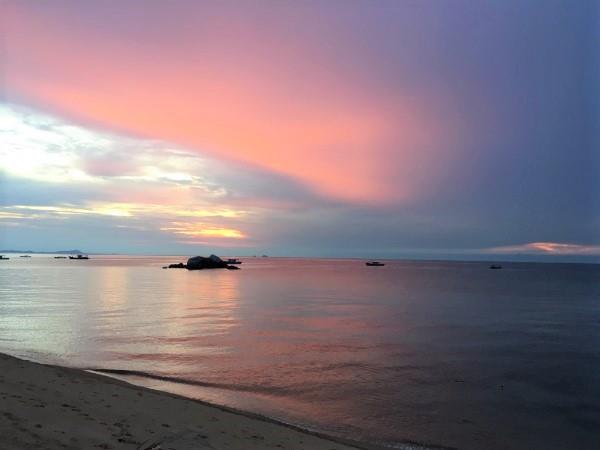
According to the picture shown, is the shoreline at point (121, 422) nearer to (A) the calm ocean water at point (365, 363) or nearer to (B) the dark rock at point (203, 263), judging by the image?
(A) the calm ocean water at point (365, 363)

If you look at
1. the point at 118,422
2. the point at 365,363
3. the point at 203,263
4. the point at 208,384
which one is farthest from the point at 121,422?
the point at 203,263

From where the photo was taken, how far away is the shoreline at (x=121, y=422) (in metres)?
8.02

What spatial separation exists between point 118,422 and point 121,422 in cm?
6

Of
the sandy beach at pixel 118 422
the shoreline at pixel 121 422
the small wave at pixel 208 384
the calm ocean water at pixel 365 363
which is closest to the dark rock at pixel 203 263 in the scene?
the calm ocean water at pixel 365 363

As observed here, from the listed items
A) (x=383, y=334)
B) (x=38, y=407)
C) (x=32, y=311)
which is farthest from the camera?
(x=32, y=311)

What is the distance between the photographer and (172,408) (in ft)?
37.0

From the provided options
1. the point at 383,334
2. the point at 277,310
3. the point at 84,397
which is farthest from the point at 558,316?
the point at 84,397

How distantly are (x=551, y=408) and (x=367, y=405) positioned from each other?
257 inches

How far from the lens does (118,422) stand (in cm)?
936

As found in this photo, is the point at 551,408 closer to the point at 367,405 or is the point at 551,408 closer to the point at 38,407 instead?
the point at 367,405

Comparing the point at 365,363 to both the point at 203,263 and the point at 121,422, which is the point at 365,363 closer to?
the point at 121,422

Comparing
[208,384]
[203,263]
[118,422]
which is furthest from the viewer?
[203,263]

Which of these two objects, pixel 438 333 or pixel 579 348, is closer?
pixel 579 348

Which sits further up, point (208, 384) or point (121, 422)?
point (121, 422)
